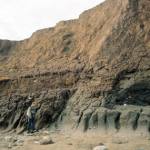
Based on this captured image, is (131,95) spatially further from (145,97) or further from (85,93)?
(85,93)

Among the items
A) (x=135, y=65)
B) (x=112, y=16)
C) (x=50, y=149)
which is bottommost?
(x=50, y=149)

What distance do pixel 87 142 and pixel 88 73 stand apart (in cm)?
543

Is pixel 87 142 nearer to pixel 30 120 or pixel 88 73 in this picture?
pixel 30 120

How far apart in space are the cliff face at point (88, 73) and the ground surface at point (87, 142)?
0.83 m

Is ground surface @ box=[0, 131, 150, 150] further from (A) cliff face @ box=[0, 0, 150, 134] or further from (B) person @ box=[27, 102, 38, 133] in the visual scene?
(B) person @ box=[27, 102, 38, 133]

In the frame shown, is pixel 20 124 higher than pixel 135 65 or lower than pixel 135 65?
lower

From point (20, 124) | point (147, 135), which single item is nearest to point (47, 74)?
point (20, 124)

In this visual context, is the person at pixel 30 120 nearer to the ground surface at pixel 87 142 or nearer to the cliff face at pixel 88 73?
the cliff face at pixel 88 73

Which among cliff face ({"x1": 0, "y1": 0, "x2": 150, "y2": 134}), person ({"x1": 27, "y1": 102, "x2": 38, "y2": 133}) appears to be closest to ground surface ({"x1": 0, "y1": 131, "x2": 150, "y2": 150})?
cliff face ({"x1": 0, "y1": 0, "x2": 150, "y2": 134})

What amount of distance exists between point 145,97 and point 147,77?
2.74 ft

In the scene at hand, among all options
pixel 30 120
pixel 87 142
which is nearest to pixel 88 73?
pixel 30 120

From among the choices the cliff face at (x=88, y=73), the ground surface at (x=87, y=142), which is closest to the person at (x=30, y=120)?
the cliff face at (x=88, y=73)

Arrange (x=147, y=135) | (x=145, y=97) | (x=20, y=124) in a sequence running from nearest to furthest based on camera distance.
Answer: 1. (x=147, y=135)
2. (x=145, y=97)
3. (x=20, y=124)

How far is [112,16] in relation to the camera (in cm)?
2197
